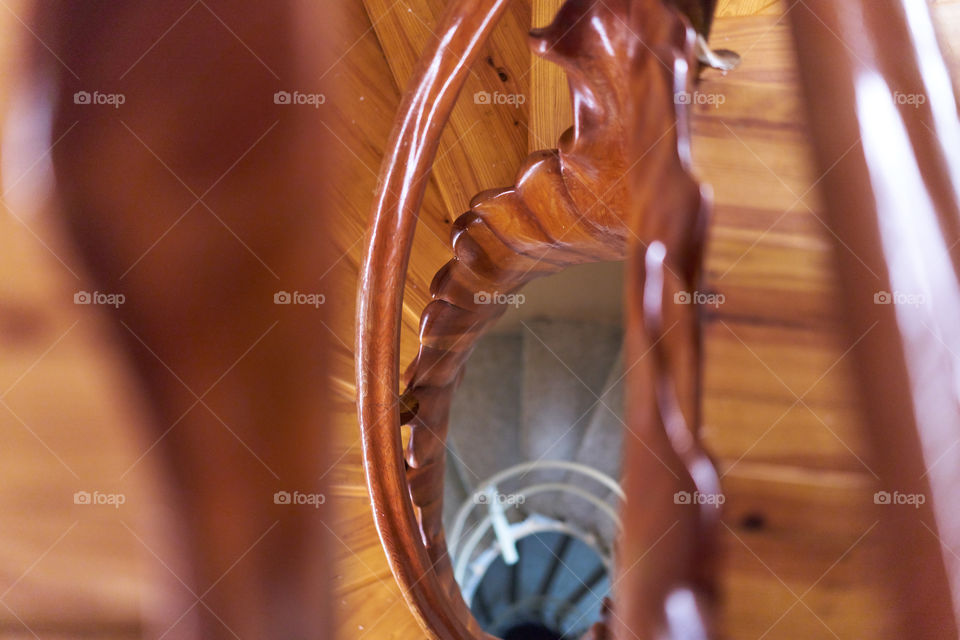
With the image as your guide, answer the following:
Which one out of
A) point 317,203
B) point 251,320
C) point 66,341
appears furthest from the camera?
point 317,203

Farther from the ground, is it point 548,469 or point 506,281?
point 506,281

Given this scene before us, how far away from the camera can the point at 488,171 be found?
1426mm

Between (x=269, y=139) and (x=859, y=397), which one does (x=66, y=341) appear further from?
(x=859, y=397)

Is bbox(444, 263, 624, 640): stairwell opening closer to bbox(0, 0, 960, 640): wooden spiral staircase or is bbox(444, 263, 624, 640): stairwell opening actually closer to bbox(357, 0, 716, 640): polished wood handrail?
bbox(0, 0, 960, 640): wooden spiral staircase

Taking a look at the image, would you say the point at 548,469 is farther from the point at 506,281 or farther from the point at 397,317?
the point at 397,317

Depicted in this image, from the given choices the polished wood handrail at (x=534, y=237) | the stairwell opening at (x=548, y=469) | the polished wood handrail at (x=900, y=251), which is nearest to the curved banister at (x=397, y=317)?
the polished wood handrail at (x=534, y=237)

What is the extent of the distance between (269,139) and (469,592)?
110 inches

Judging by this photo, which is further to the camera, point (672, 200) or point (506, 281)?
point (506, 281)

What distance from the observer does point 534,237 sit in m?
0.88

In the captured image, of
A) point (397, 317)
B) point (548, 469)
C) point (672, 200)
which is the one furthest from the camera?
point (548, 469)

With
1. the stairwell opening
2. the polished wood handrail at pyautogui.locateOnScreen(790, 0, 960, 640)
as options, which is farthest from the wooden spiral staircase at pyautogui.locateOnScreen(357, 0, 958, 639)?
the stairwell opening

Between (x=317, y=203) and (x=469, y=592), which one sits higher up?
(x=317, y=203)

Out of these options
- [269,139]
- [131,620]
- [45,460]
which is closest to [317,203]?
[269,139]

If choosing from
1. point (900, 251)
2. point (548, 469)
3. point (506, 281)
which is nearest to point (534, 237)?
point (506, 281)
